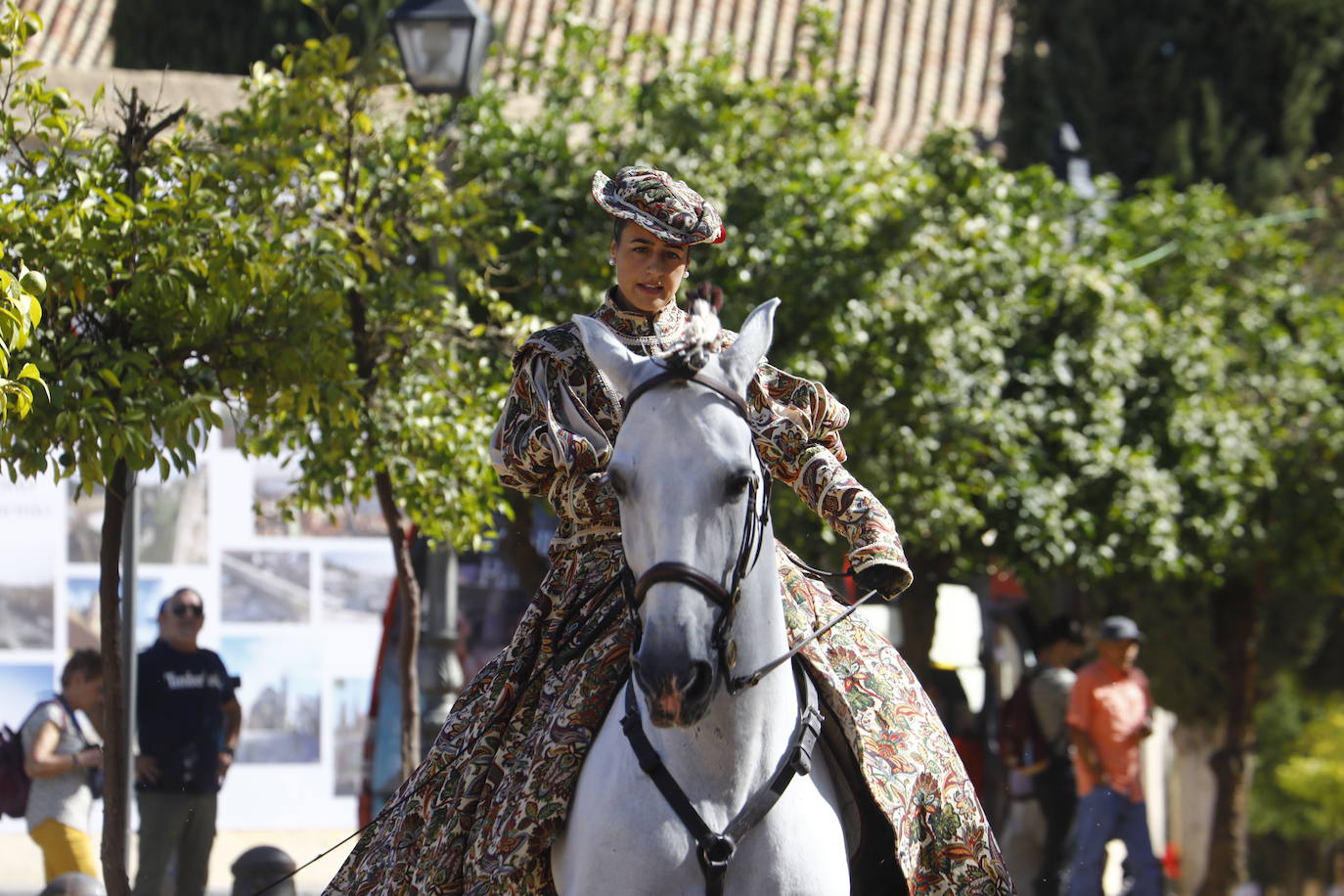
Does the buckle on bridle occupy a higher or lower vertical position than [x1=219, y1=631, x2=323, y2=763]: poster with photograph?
higher

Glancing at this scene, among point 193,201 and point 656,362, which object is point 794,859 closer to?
point 656,362

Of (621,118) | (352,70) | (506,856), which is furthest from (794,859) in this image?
(621,118)

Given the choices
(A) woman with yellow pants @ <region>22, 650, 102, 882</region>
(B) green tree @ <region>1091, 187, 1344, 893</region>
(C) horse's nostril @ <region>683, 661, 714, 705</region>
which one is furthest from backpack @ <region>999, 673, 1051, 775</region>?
(C) horse's nostril @ <region>683, 661, 714, 705</region>

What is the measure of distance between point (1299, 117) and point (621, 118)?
453 inches

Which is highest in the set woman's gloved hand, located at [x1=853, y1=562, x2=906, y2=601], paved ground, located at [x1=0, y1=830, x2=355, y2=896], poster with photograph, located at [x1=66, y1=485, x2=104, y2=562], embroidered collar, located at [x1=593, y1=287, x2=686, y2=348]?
embroidered collar, located at [x1=593, y1=287, x2=686, y2=348]

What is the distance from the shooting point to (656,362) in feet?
12.8

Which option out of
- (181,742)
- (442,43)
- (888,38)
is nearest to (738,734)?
(181,742)

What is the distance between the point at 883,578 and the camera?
4125mm

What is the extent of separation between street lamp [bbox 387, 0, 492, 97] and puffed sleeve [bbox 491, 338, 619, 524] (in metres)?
4.53

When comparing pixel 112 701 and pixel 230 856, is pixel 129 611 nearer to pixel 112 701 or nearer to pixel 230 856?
pixel 112 701

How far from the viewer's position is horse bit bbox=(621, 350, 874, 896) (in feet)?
12.0

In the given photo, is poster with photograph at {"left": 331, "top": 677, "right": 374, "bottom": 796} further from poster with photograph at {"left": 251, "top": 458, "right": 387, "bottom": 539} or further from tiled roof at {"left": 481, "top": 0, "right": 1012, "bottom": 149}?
tiled roof at {"left": 481, "top": 0, "right": 1012, "bottom": 149}

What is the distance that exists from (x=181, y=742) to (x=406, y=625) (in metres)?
1.30

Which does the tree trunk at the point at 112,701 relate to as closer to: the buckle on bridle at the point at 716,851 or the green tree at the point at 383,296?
the green tree at the point at 383,296
